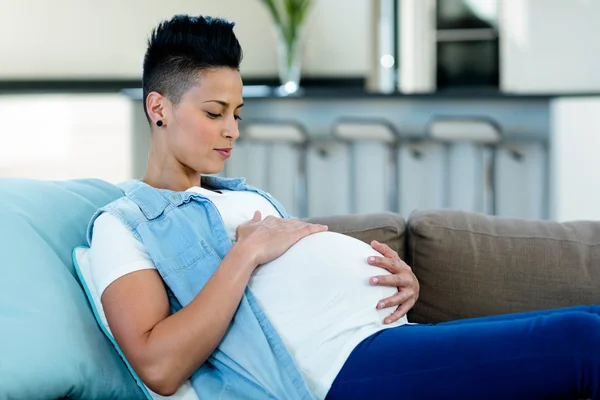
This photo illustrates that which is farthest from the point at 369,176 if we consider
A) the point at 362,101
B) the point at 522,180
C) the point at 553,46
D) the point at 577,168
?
the point at 553,46

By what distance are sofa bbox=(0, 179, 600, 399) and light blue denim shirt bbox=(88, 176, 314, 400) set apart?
5.5 inches

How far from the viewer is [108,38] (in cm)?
636

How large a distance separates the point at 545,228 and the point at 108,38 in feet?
16.1

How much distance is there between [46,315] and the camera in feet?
5.20

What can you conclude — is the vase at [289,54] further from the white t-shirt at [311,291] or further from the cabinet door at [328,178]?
the white t-shirt at [311,291]

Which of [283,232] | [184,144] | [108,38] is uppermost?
[108,38]

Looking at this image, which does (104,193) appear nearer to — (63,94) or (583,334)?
(583,334)

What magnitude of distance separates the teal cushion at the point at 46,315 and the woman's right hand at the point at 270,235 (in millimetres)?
351

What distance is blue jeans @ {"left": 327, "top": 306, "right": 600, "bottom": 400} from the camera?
56.3 inches

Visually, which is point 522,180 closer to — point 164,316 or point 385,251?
point 385,251

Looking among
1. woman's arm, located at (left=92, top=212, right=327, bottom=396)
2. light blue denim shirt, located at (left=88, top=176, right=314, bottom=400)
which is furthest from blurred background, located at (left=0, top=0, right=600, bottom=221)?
woman's arm, located at (left=92, top=212, right=327, bottom=396)

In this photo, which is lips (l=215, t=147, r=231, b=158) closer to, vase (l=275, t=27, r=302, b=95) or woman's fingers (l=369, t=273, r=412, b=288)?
woman's fingers (l=369, t=273, r=412, b=288)

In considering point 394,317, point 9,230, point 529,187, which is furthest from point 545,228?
point 529,187

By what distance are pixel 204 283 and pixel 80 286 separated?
296 mm
